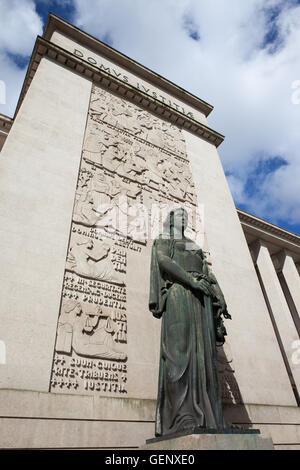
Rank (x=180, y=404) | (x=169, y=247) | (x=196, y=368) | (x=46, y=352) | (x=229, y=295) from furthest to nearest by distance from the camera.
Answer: (x=229, y=295) < (x=169, y=247) < (x=46, y=352) < (x=196, y=368) < (x=180, y=404)

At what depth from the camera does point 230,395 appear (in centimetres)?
581

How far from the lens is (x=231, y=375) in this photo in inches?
240

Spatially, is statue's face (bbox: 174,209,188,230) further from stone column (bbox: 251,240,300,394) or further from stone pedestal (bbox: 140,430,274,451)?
stone column (bbox: 251,240,300,394)

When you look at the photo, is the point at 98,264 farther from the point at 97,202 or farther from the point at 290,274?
the point at 290,274

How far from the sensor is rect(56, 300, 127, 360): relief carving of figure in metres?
4.84

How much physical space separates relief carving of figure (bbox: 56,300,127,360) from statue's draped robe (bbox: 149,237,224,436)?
48.9 inches

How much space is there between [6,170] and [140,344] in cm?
408

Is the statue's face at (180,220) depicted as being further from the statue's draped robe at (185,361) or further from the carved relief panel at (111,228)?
the carved relief panel at (111,228)

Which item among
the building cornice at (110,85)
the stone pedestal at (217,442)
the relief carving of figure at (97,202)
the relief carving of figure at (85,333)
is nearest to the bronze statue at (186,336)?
the stone pedestal at (217,442)

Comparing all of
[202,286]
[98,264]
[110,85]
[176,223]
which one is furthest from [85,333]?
[110,85]

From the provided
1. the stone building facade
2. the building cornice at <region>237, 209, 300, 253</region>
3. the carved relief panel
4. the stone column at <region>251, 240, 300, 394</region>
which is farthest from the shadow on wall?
the building cornice at <region>237, 209, 300, 253</region>

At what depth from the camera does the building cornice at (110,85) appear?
9258 mm
